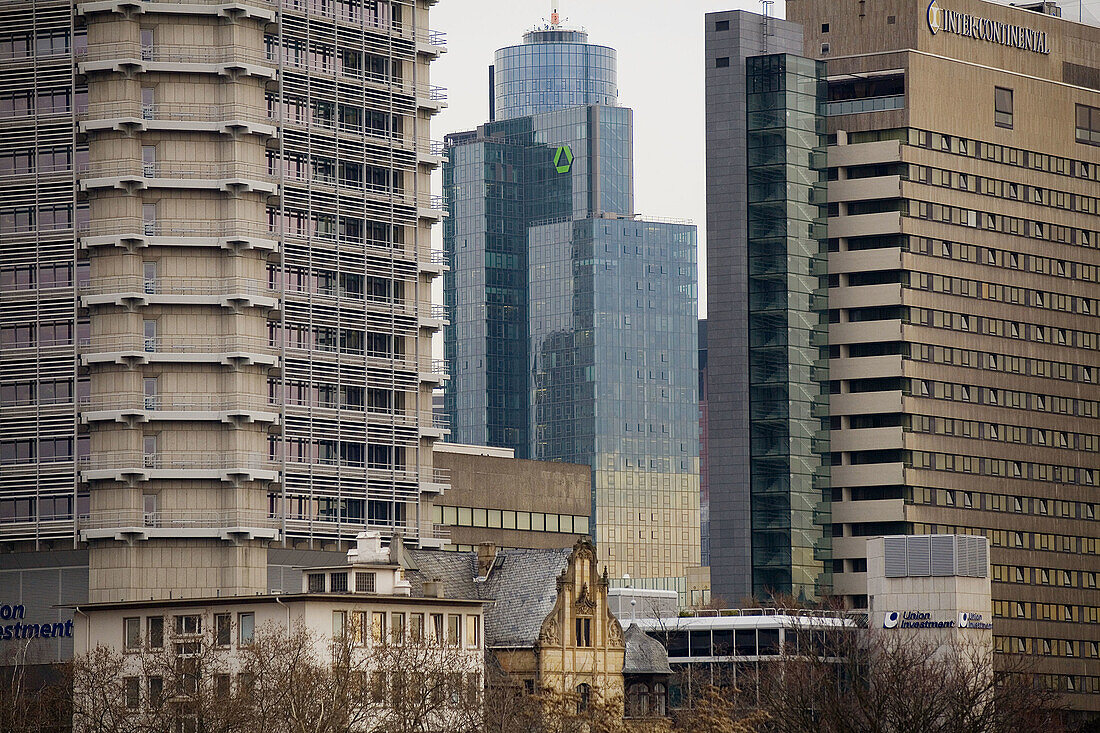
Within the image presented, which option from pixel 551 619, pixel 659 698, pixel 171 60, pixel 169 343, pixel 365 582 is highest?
pixel 171 60

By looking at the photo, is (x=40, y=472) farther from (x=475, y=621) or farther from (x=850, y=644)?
(x=850, y=644)

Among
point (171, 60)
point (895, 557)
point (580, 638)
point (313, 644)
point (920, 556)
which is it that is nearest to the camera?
point (313, 644)

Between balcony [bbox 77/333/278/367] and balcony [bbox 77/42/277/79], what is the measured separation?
67.0ft

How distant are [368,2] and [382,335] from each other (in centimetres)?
2751

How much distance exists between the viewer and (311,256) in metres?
186

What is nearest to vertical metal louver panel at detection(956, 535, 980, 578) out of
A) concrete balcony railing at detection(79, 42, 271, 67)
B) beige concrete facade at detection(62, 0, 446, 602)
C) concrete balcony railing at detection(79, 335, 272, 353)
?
beige concrete facade at detection(62, 0, 446, 602)

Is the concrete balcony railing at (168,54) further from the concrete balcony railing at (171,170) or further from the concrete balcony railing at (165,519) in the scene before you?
the concrete balcony railing at (165,519)

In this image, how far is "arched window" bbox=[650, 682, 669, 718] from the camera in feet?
568

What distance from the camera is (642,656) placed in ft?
576

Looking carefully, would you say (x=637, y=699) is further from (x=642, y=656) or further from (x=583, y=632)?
(x=583, y=632)

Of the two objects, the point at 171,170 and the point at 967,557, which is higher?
the point at 171,170

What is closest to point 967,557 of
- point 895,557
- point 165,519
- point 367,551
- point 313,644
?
point 895,557

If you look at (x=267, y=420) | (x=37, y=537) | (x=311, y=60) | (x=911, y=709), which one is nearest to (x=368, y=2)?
(x=311, y=60)

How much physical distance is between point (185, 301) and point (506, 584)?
32.7 metres
